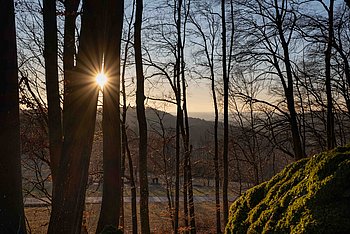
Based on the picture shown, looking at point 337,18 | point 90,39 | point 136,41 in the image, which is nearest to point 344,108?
point 337,18

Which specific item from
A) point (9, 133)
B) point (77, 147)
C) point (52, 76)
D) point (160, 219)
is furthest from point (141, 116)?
point (160, 219)

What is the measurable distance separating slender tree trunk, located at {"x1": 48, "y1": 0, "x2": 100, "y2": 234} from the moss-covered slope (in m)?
1.75

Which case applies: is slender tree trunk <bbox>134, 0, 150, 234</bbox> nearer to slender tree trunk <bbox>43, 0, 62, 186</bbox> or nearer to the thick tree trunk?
slender tree trunk <bbox>43, 0, 62, 186</bbox>

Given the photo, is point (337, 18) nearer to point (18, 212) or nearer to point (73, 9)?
point (73, 9)

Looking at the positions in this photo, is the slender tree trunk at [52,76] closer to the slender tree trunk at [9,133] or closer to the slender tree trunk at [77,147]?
the slender tree trunk at [77,147]

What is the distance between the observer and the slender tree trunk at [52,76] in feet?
16.5

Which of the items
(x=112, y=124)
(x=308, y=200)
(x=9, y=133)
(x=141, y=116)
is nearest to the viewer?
(x=308, y=200)

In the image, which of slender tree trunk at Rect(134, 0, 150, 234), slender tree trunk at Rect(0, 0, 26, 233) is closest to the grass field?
slender tree trunk at Rect(134, 0, 150, 234)

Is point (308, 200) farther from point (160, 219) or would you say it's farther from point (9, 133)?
point (160, 219)

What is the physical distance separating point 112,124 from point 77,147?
1.41 meters

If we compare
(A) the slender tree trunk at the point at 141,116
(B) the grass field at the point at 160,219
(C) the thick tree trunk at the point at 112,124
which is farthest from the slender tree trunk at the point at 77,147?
(B) the grass field at the point at 160,219

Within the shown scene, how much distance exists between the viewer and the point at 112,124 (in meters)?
4.86

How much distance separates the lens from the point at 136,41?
24.9 feet

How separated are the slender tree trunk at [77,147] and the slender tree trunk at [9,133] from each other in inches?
17.9
